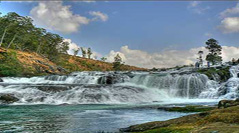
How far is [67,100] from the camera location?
70.2 ft

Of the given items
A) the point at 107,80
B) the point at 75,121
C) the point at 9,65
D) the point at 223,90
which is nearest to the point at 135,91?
the point at 107,80

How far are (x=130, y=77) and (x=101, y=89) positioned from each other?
10244 mm

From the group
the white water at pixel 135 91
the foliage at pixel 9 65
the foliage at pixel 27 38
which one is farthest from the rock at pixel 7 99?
the foliage at pixel 27 38

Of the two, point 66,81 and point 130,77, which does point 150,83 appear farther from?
point 66,81

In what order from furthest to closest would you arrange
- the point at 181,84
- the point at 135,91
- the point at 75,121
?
the point at 181,84 → the point at 135,91 → the point at 75,121

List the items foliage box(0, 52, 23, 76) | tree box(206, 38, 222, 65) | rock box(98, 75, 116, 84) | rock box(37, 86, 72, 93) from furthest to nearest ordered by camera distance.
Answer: tree box(206, 38, 222, 65), foliage box(0, 52, 23, 76), rock box(98, 75, 116, 84), rock box(37, 86, 72, 93)

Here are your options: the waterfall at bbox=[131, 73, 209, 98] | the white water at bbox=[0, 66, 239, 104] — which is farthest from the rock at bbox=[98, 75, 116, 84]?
the waterfall at bbox=[131, 73, 209, 98]

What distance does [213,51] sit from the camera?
188 ft

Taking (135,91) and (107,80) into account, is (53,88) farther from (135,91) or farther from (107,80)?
(107,80)

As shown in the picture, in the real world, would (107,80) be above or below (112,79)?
below

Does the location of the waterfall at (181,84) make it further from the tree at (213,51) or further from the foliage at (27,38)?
the foliage at (27,38)

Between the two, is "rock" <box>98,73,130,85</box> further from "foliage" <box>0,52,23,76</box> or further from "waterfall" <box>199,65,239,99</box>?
"foliage" <box>0,52,23,76</box>

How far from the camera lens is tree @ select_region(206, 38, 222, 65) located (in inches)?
2216

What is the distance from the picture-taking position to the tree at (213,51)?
56281 millimetres
